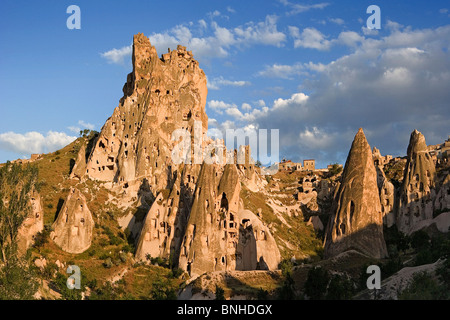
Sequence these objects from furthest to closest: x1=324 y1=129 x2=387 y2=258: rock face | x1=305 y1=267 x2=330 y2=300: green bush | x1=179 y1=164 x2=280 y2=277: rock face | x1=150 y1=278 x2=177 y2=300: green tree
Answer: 1. x1=324 y1=129 x2=387 y2=258: rock face
2. x1=179 y1=164 x2=280 y2=277: rock face
3. x1=150 y1=278 x2=177 y2=300: green tree
4. x1=305 y1=267 x2=330 y2=300: green bush

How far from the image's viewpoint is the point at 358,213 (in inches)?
2835

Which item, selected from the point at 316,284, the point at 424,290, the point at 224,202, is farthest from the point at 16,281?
the point at 424,290

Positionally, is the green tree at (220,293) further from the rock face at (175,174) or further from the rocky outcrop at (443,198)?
the rocky outcrop at (443,198)

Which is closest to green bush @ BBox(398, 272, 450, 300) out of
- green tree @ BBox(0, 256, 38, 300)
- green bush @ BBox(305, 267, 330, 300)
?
green bush @ BBox(305, 267, 330, 300)

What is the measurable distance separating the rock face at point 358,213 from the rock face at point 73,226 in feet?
92.2

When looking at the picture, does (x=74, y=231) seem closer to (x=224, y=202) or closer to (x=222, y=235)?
(x=222, y=235)

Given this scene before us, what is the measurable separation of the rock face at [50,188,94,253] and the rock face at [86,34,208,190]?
1234cm

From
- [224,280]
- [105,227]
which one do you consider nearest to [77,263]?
[105,227]

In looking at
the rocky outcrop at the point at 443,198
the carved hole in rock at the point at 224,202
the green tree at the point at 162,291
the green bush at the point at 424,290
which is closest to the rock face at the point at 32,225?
the green tree at the point at 162,291

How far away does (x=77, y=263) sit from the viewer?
224 ft

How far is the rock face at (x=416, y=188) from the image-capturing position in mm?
79438

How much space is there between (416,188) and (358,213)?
1359 centimetres

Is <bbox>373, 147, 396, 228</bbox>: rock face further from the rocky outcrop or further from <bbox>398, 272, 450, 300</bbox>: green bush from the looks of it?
<bbox>398, 272, 450, 300</bbox>: green bush

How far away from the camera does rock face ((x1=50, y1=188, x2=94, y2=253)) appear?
2857 inches
